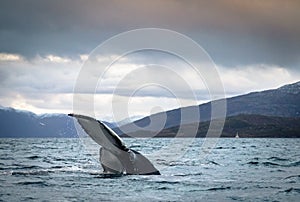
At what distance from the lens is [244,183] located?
18.4 meters

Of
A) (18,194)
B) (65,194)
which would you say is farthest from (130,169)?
(18,194)

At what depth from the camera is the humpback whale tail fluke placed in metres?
13.1

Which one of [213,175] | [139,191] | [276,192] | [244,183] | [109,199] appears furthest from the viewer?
[213,175]

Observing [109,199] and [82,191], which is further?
[82,191]

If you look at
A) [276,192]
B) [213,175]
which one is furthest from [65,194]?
[213,175]

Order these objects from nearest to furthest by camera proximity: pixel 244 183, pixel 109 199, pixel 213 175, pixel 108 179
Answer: pixel 109 199 < pixel 108 179 < pixel 244 183 < pixel 213 175

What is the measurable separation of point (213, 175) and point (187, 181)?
3357 mm

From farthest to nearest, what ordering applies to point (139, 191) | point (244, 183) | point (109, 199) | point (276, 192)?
point (244, 183) → point (276, 192) → point (139, 191) → point (109, 199)

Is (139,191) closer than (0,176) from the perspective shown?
Yes

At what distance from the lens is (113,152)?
48.7ft

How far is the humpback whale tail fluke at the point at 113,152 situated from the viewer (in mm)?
13108

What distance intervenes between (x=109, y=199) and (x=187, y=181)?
549 centimetres

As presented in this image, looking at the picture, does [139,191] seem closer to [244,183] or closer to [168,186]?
[168,186]

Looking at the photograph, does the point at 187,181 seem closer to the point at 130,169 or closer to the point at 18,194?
the point at 130,169
